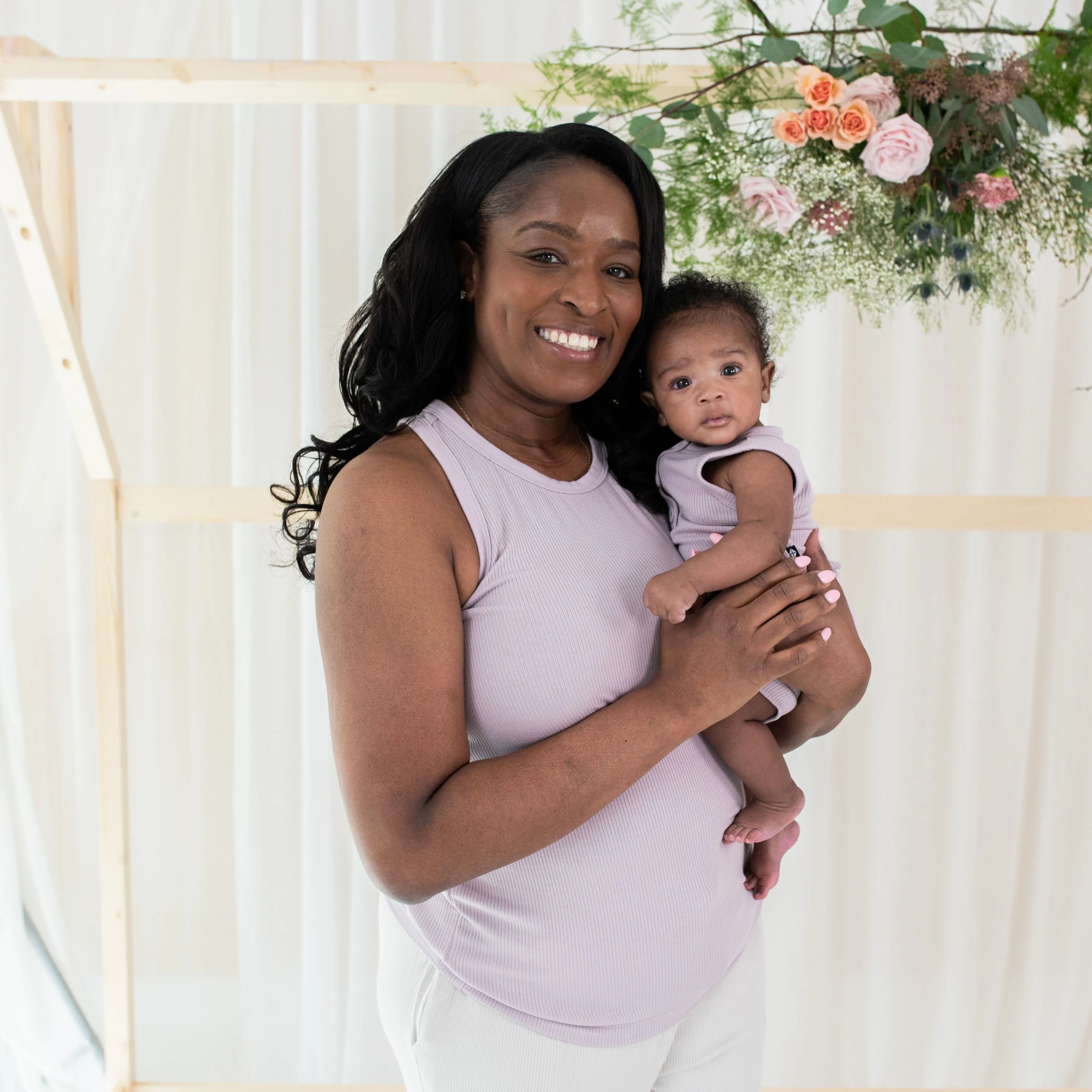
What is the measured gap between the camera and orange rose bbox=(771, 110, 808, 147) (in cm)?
150

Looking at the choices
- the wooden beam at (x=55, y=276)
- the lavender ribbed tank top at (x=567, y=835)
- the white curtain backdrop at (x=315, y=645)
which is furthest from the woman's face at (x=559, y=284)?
the white curtain backdrop at (x=315, y=645)

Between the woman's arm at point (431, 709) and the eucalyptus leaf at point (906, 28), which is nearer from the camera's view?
the woman's arm at point (431, 709)

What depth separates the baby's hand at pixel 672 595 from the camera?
1.09 meters

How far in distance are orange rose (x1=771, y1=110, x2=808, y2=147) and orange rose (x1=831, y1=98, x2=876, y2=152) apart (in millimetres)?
45

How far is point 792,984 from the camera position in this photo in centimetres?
254

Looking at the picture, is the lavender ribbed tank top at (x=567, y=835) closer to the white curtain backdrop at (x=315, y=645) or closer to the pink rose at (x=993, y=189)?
the pink rose at (x=993, y=189)

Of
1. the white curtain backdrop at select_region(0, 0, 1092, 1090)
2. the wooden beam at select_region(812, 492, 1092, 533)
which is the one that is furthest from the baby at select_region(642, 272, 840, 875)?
the white curtain backdrop at select_region(0, 0, 1092, 1090)

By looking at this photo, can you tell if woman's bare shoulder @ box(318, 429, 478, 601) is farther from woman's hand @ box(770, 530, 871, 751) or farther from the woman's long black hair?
woman's hand @ box(770, 530, 871, 751)

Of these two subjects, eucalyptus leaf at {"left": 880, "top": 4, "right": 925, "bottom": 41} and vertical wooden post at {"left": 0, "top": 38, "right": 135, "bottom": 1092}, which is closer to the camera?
eucalyptus leaf at {"left": 880, "top": 4, "right": 925, "bottom": 41}

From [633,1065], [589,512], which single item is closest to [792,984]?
[633,1065]

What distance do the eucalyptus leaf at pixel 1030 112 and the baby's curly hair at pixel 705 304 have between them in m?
0.48

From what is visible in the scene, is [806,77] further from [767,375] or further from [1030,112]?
[767,375]

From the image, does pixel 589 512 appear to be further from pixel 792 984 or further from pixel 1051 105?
pixel 792 984

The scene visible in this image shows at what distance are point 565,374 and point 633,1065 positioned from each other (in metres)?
0.75
